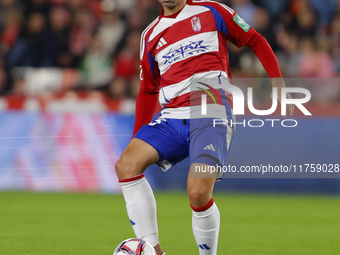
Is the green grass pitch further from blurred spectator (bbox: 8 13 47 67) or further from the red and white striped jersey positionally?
blurred spectator (bbox: 8 13 47 67)

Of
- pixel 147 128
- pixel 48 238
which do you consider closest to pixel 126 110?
pixel 48 238

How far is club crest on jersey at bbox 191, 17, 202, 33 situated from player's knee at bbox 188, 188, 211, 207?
1.10m

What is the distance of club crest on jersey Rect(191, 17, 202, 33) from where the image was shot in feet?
15.7

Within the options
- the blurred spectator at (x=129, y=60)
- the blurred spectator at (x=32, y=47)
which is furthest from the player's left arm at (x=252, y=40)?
the blurred spectator at (x=32, y=47)

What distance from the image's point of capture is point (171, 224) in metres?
7.34

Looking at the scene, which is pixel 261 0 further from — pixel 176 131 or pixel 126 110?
pixel 176 131

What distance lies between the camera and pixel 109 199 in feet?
30.4

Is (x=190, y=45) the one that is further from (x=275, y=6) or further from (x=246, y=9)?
(x=275, y=6)

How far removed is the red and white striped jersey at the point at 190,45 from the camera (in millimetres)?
4734

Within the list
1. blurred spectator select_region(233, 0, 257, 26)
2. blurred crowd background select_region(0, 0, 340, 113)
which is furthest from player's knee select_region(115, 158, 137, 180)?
blurred spectator select_region(233, 0, 257, 26)

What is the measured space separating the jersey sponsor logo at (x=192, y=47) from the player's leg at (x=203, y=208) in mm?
782

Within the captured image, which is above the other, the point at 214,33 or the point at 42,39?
the point at 214,33

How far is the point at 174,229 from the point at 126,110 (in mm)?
3308

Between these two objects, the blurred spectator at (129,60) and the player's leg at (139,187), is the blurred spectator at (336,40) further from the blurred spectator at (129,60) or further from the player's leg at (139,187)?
the player's leg at (139,187)
